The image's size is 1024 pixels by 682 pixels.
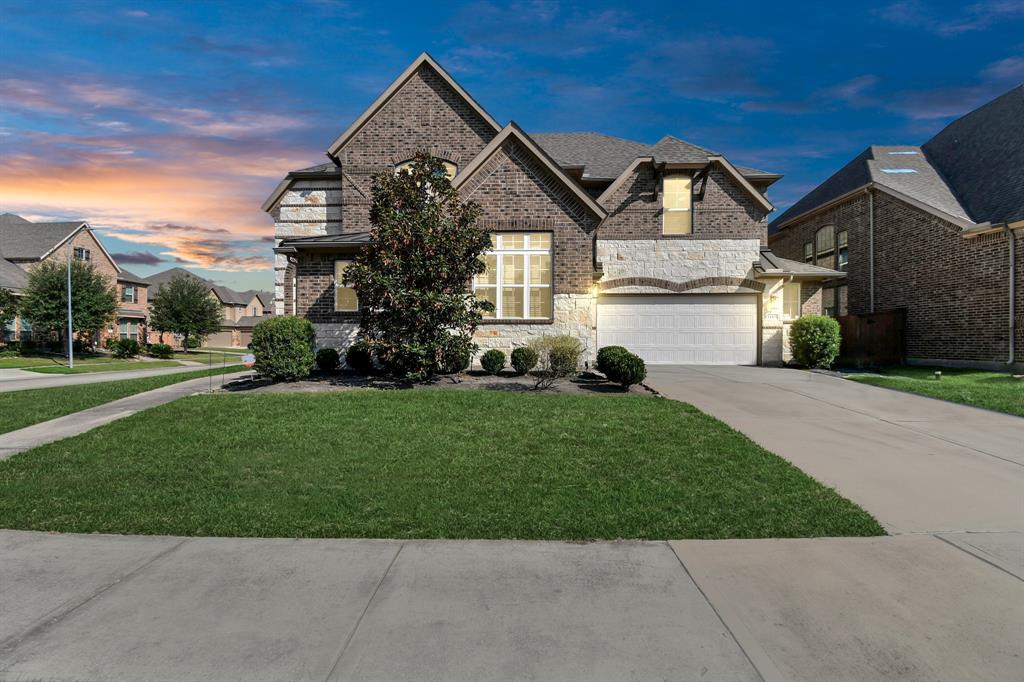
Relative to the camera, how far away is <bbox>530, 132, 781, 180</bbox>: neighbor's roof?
18969mm

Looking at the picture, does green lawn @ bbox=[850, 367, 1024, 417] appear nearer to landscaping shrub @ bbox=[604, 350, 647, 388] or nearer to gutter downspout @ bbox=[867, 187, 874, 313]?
gutter downspout @ bbox=[867, 187, 874, 313]

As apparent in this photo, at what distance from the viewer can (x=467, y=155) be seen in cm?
1722

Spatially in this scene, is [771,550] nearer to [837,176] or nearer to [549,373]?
[549,373]

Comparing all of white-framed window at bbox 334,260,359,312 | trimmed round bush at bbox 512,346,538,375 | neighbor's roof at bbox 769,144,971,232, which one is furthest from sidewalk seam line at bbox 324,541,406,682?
neighbor's roof at bbox 769,144,971,232

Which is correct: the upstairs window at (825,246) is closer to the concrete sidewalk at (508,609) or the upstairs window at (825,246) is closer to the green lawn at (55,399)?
the concrete sidewalk at (508,609)

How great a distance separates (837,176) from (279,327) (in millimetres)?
27959

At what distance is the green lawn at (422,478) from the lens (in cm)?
494

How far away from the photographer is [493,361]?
43.8 feet

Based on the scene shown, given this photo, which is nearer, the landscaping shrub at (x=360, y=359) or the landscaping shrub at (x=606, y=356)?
the landscaping shrub at (x=606, y=356)

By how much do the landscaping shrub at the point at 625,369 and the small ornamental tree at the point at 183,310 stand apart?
45.0 meters

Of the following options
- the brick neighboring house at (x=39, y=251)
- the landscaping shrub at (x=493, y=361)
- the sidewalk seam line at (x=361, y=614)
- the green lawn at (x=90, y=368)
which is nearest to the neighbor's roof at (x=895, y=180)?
the landscaping shrub at (x=493, y=361)

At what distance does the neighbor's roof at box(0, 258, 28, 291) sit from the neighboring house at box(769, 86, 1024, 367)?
5437cm

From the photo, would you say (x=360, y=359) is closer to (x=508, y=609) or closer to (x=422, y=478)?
(x=422, y=478)

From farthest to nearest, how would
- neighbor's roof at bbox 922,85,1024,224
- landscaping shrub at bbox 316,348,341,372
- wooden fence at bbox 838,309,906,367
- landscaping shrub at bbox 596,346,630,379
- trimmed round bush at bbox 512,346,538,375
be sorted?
wooden fence at bbox 838,309,906,367 → neighbor's roof at bbox 922,85,1024,224 → landscaping shrub at bbox 316,348,341,372 → trimmed round bush at bbox 512,346,538,375 → landscaping shrub at bbox 596,346,630,379
